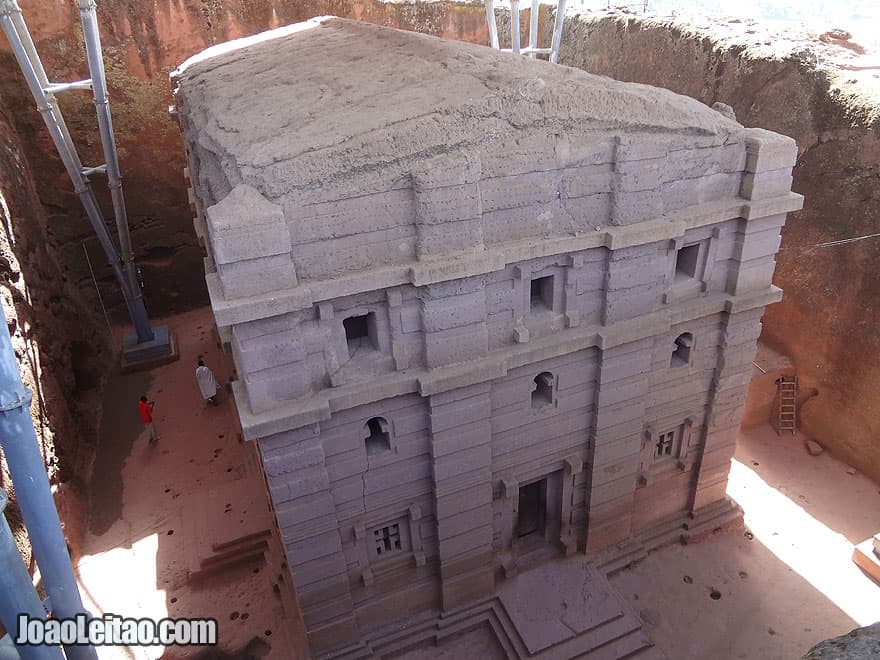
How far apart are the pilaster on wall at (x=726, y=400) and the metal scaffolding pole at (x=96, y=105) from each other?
13093 millimetres

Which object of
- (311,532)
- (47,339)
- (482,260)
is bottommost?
(47,339)

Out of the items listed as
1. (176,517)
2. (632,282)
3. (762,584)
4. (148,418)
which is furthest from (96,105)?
(762,584)

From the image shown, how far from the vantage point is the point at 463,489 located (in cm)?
866

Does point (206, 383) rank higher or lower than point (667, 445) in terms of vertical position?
lower

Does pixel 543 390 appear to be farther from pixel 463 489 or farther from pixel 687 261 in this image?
pixel 687 261

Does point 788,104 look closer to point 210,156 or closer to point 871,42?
point 871,42

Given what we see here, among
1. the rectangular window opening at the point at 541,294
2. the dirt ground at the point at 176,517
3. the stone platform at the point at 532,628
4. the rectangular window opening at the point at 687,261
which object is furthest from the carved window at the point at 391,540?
the rectangular window opening at the point at 687,261

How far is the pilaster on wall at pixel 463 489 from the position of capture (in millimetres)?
8078

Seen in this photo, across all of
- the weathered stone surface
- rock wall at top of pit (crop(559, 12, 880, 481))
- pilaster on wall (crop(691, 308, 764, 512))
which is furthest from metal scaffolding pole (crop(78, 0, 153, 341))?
the weathered stone surface

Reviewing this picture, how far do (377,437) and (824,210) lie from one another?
11459 mm

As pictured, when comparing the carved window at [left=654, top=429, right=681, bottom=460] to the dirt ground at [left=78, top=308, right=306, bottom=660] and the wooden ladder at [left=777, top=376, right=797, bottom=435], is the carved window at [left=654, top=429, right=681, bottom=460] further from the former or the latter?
the dirt ground at [left=78, top=308, right=306, bottom=660]

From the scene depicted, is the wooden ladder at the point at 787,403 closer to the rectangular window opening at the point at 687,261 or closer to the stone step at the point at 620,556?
the stone step at the point at 620,556

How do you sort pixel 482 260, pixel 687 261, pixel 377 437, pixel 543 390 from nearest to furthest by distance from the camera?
pixel 482 260 → pixel 377 437 → pixel 543 390 → pixel 687 261

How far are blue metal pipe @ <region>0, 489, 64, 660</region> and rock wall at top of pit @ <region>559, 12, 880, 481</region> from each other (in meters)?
15.1
